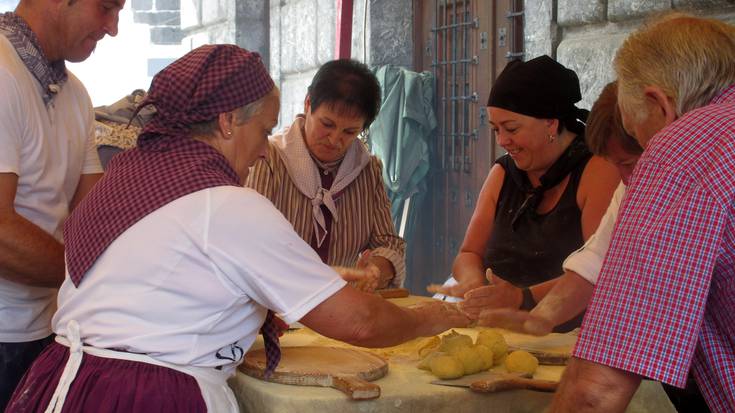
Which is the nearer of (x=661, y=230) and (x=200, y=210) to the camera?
(x=661, y=230)

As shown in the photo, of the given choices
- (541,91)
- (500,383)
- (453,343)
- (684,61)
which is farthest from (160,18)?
(684,61)

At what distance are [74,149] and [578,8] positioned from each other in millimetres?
2370

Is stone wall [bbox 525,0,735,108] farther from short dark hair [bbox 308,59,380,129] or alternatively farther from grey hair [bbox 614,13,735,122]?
grey hair [bbox 614,13,735,122]

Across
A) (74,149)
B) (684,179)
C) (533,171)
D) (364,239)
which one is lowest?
(364,239)

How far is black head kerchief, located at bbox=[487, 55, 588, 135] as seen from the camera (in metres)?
3.37

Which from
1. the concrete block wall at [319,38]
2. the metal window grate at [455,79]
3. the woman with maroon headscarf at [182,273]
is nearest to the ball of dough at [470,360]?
the woman with maroon headscarf at [182,273]

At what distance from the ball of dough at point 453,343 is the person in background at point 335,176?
994mm

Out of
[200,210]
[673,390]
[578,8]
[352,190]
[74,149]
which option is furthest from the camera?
[578,8]

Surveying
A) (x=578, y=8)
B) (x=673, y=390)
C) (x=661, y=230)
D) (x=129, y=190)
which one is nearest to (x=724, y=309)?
(x=661, y=230)

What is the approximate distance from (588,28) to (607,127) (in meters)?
1.64

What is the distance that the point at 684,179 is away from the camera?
153 centimetres

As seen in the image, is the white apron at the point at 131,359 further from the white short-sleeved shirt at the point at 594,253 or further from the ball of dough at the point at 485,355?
the white short-sleeved shirt at the point at 594,253

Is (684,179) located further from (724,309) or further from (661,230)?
(724,309)

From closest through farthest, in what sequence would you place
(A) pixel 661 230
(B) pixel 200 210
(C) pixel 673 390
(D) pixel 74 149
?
(A) pixel 661 230 < (B) pixel 200 210 < (C) pixel 673 390 < (D) pixel 74 149
